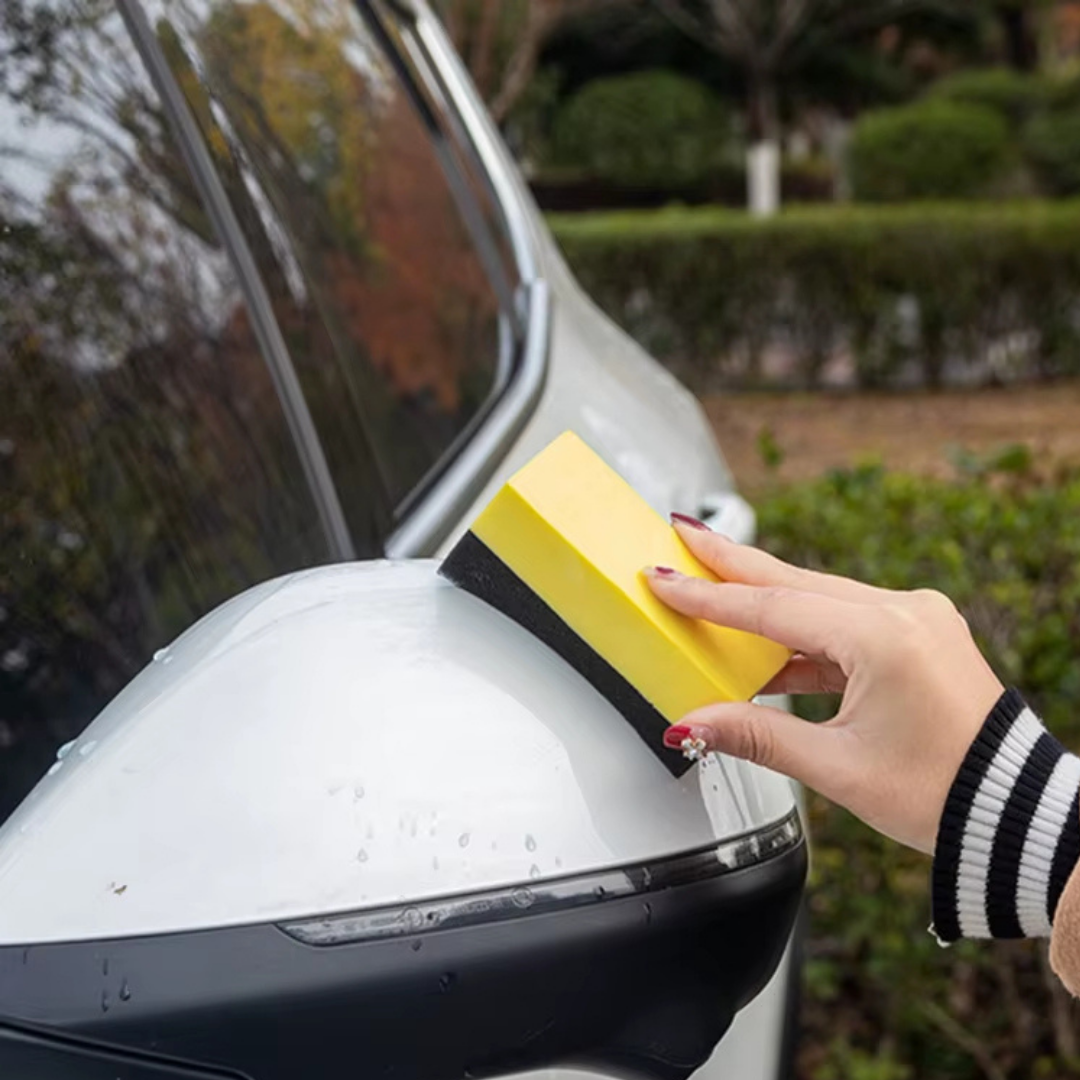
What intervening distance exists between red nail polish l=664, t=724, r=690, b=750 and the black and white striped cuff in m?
0.18

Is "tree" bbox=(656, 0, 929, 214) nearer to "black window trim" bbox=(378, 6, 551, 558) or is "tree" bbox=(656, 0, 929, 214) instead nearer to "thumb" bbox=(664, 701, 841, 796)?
"black window trim" bbox=(378, 6, 551, 558)

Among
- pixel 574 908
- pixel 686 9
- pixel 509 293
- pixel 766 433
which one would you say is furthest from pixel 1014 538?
pixel 686 9

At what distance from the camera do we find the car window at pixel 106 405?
1.24 metres

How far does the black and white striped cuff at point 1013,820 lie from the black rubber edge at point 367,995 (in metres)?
0.20

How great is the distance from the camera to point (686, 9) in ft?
84.4

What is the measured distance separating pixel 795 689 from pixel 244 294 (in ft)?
2.17

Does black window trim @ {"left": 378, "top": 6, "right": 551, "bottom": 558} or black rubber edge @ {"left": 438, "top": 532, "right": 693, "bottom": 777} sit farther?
black window trim @ {"left": 378, "top": 6, "right": 551, "bottom": 558}

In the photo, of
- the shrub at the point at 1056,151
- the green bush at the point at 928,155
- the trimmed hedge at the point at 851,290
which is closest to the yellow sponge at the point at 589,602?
the trimmed hedge at the point at 851,290

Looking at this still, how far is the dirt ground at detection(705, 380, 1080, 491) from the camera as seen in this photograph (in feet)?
30.4

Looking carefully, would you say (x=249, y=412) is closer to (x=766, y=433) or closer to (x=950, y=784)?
(x=950, y=784)

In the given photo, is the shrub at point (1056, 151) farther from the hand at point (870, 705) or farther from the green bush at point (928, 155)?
the hand at point (870, 705)

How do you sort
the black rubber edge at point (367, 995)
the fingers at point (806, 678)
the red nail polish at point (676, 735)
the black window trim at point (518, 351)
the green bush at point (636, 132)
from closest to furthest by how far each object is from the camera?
the black rubber edge at point (367, 995)
the red nail polish at point (676, 735)
the fingers at point (806, 678)
the black window trim at point (518, 351)
the green bush at point (636, 132)

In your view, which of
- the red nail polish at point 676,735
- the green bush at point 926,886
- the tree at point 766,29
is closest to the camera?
the red nail polish at point 676,735

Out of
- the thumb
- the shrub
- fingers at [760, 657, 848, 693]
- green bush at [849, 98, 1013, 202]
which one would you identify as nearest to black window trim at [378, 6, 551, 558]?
fingers at [760, 657, 848, 693]
